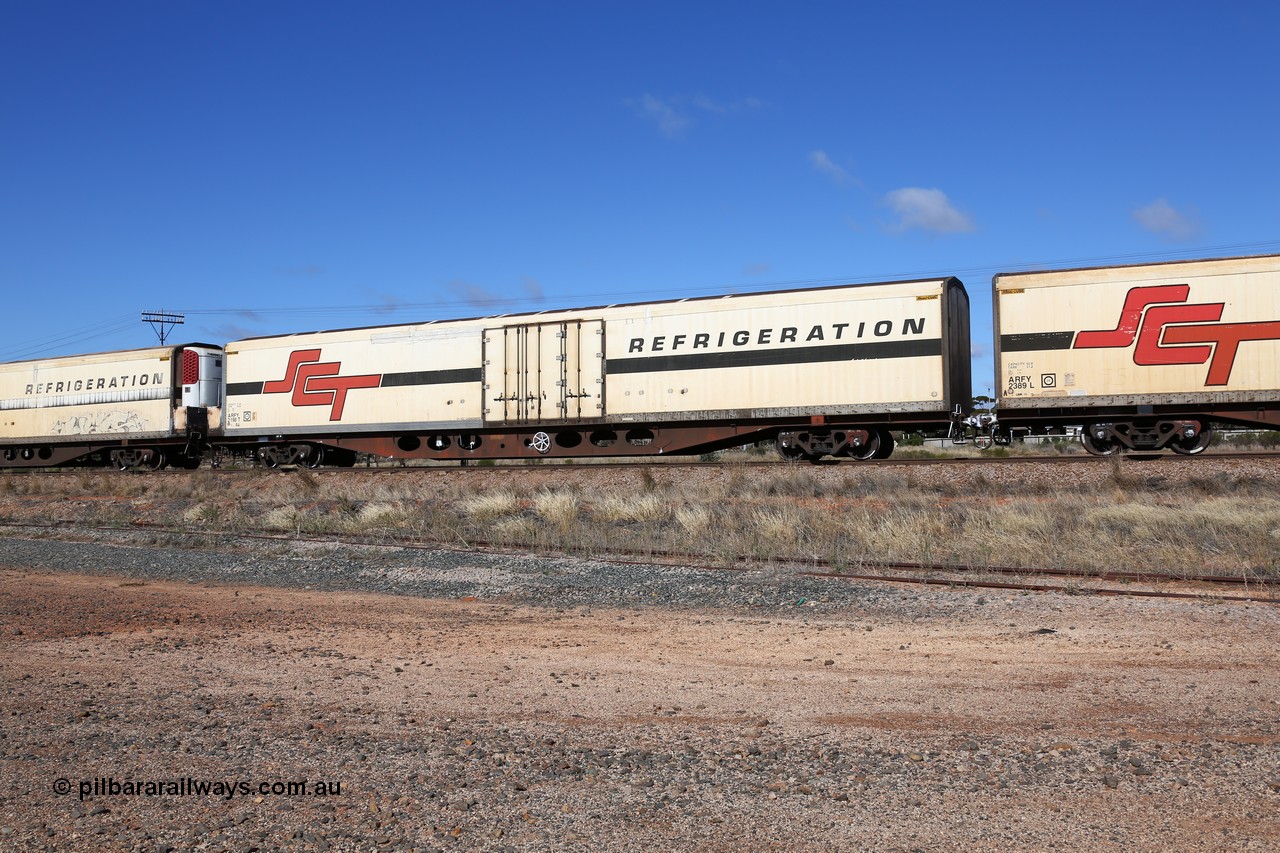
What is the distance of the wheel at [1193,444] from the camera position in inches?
693

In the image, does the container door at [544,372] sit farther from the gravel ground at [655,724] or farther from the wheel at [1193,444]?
the gravel ground at [655,724]

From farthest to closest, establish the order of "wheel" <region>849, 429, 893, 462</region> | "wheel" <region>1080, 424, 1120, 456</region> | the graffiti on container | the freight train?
1. the graffiti on container
2. "wheel" <region>849, 429, 893, 462</region>
3. "wheel" <region>1080, 424, 1120, 456</region>
4. the freight train

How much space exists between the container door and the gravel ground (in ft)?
40.6

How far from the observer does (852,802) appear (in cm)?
382

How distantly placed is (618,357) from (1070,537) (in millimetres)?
11267

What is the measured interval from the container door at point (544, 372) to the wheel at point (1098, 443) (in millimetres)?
9693

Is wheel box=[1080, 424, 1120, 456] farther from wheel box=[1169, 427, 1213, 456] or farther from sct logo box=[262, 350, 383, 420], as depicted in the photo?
sct logo box=[262, 350, 383, 420]

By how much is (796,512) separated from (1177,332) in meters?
8.49

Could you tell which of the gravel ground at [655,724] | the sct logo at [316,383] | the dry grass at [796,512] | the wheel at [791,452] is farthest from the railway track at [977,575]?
the sct logo at [316,383]

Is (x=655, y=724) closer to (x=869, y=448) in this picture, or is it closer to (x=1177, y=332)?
(x=869, y=448)

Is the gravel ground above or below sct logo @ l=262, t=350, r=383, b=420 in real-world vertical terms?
below

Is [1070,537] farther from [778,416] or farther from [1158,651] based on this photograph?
[778,416]

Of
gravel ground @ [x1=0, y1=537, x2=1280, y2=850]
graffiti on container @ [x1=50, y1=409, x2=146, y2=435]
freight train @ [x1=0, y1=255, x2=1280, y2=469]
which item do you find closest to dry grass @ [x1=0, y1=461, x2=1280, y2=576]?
freight train @ [x1=0, y1=255, x2=1280, y2=469]

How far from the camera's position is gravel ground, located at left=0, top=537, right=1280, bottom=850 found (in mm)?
3613
